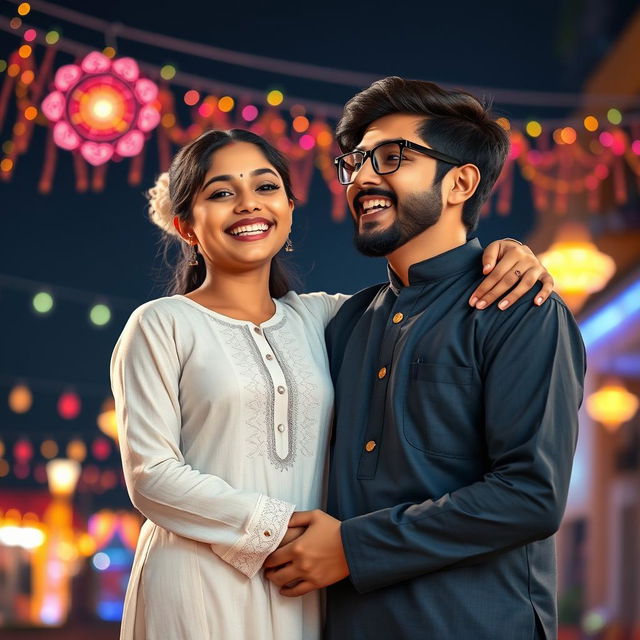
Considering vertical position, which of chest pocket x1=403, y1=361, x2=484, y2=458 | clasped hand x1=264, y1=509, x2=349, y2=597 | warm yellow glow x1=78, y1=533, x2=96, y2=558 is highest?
chest pocket x1=403, y1=361, x2=484, y2=458

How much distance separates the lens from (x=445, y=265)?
8.27 feet

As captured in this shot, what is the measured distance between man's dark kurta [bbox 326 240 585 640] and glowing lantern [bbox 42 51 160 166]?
3352 millimetres

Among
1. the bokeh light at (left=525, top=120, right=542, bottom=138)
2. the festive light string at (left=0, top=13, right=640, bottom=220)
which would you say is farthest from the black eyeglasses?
the bokeh light at (left=525, top=120, right=542, bottom=138)

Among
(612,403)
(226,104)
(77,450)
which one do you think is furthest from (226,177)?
(77,450)

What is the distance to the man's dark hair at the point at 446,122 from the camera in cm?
254

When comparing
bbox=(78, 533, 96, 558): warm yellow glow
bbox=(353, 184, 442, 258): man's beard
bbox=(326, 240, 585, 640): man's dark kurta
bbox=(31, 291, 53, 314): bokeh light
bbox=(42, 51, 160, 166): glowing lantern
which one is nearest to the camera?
bbox=(326, 240, 585, 640): man's dark kurta

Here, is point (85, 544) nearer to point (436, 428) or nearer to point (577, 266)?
point (577, 266)

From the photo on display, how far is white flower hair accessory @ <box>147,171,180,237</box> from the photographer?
9.00 feet

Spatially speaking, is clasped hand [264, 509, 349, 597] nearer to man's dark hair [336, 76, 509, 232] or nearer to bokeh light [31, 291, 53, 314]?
man's dark hair [336, 76, 509, 232]

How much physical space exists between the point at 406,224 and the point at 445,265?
0.13 metres

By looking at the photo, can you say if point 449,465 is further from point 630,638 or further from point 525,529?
point 630,638

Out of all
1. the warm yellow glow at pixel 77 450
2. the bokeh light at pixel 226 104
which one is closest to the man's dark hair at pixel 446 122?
the bokeh light at pixel 226 104

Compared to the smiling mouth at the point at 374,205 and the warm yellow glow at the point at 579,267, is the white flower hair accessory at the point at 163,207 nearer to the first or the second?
the smiling mouth at the point at 374,205

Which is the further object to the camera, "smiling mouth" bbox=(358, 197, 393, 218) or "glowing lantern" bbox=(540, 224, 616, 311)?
"glowing lantern" bbox=(540, 224, 616, 311)
